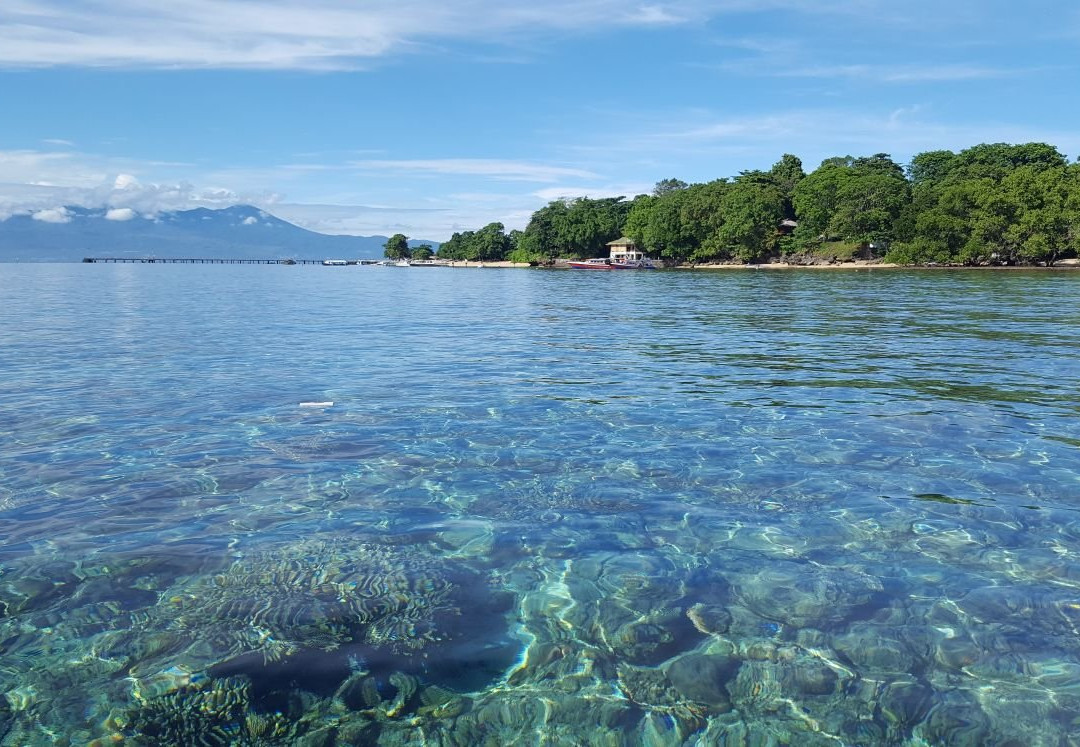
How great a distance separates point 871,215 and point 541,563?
4367 inches

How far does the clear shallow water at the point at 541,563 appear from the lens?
4.97m

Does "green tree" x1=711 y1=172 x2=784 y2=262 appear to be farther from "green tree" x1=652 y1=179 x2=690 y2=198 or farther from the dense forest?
"green tree" x1=652 y1=179 x2=690 y2=198

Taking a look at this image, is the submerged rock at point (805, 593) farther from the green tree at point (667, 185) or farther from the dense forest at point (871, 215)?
the green tree at point (667, 185)

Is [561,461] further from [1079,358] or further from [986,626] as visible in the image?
[1079,358]

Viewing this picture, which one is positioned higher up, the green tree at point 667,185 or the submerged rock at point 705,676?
the green tree at point 667,185

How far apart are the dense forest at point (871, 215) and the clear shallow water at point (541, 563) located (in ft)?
288

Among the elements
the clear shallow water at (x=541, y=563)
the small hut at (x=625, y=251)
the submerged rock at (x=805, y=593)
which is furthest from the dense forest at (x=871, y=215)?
the submerged rock at (x=805, y=593)

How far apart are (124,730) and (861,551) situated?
6.63m

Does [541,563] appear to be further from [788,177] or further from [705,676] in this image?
[788,177]

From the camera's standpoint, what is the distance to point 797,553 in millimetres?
7402

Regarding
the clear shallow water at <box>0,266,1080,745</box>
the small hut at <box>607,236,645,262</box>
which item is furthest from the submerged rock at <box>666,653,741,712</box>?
the small hut at <box>607,236,645,262</box>

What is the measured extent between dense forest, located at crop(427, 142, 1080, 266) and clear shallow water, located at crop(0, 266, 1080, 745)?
87.9 m

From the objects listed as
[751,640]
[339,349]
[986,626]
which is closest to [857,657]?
[751,640]

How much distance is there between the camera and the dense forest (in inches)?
3506
